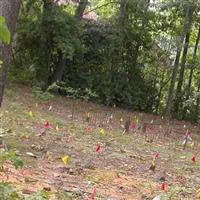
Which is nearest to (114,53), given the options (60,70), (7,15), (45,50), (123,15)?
(123,15)

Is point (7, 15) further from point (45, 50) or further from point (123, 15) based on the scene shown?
point (123, 15)

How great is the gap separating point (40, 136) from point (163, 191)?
3210 millimetres

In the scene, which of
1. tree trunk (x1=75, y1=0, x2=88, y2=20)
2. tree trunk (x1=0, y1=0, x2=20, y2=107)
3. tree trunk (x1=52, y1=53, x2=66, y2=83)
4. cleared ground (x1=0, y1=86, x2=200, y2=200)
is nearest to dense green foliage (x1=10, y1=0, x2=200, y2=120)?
tree trunk (x1=52, y1=53, x2=66, y2=83)

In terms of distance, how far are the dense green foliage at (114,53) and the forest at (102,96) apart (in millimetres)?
41

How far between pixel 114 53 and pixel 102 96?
1.86 metres

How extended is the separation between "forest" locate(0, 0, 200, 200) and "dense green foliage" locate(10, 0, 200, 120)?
41 mm

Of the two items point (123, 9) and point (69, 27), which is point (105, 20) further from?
point (69, 27)

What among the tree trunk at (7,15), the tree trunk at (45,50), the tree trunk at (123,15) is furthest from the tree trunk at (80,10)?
the tree trunk at (7,15)

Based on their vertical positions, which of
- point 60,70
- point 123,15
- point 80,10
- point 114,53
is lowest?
point 60,70

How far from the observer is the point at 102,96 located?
21.2 m

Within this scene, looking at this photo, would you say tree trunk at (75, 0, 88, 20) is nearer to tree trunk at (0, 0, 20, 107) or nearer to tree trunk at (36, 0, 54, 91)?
tree trunk at (36, 0, 54, 91)

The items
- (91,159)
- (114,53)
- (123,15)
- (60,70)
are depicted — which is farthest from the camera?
(114,53)

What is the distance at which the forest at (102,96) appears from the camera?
6867 mm

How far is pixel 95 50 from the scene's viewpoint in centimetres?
2148
